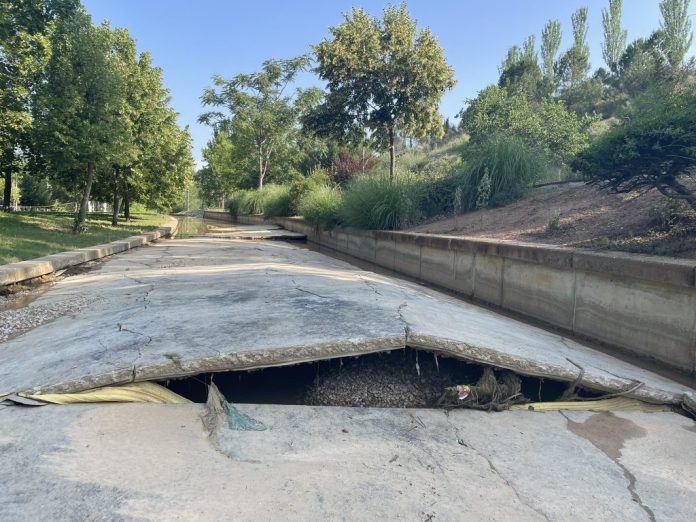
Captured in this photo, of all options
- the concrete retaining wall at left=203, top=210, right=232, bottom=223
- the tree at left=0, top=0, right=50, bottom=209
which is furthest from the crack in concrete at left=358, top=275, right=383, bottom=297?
the concrete retaining wall at left=203, top=210, right=232, bottom=223

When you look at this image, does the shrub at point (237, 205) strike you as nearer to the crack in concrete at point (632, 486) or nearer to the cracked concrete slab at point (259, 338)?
the cracked concrete slab at point (259, 338)

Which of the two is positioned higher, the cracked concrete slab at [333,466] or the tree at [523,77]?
the tree at [523,77]

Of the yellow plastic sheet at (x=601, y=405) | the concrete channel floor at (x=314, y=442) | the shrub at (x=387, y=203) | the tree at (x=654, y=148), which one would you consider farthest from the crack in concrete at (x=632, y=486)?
the shrub at (x=387, y=203)

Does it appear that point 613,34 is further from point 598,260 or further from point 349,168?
point 598,260

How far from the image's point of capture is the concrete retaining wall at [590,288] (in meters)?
3.52

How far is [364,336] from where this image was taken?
2.67 meters

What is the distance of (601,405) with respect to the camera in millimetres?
2633

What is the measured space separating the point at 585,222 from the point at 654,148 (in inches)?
80.1

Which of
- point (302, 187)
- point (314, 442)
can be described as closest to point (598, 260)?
point (314, 442)

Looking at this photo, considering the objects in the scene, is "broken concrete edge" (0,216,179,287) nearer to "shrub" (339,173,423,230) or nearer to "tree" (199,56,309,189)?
"shrub" (339,173,423,230)

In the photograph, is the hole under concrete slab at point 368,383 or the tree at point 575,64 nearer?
the hole under concrete slab at point 368,383

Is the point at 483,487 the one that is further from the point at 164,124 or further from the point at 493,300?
the point at 164,124

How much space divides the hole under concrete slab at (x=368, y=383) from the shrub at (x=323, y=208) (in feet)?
32.6

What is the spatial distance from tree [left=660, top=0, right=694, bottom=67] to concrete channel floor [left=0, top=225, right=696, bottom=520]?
30923mm
